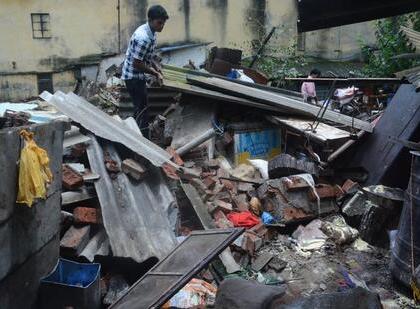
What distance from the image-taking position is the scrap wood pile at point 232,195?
14.2 feet

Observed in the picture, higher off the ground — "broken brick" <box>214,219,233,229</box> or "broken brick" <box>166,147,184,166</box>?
"broken brick" <box>166,147,184,166</box>

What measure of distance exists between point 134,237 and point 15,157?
1.58 metres

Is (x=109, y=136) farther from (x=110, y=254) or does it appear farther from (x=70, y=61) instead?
(x=70, y=61)

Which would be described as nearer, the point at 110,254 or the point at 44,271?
the point at 44,271

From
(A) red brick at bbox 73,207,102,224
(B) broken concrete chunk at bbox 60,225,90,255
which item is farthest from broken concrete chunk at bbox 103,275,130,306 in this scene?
(A) red brick at bbox 73,207,102,224

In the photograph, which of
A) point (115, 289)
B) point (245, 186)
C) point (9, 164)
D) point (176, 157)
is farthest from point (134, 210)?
point (245, 186)

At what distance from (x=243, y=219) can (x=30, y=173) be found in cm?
294

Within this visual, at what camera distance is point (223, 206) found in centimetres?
540

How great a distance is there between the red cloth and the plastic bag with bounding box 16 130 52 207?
2.72 meters

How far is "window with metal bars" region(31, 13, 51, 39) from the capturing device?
65.5ft

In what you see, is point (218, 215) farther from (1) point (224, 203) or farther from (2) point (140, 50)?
(2) point (140, 50)

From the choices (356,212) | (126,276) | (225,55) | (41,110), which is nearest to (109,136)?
(41,110)

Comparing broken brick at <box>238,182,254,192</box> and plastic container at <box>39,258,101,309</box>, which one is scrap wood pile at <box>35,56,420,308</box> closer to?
broken brick at <box>238,182,254,192</box>

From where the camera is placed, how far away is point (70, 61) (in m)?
20.3
